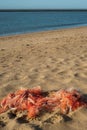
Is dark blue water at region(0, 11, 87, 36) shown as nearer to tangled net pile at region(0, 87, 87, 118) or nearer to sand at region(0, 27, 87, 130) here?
sand at region(0, 27, 87, 130)

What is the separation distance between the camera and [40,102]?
4555mm

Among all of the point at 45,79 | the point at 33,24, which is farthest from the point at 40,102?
the point at 33,24

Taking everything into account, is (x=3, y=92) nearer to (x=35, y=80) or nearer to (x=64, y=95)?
(x=35, y=80)

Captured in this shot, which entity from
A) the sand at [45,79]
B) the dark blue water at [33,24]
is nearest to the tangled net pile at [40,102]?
the sand at [45,79]

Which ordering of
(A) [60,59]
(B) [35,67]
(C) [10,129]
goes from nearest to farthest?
(C) [10,129] → (B) [35,67] → (A) [60,59]

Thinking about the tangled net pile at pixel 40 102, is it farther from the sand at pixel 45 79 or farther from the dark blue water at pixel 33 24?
the dark blue water at pixel 33 24

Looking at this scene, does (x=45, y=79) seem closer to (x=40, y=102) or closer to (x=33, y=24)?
(x=40, y=102)

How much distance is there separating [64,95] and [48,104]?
283mm

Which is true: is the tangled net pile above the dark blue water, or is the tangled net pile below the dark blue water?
above

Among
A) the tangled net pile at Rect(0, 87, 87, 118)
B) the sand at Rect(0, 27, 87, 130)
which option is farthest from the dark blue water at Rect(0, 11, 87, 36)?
the tangled net pile at Rect(0, 87, 87, 118)

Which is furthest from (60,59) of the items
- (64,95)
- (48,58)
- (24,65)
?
(64,95)

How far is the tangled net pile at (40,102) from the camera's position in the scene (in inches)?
172

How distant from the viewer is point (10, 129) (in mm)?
3895

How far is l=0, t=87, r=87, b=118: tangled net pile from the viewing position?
4.38 metres
